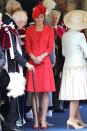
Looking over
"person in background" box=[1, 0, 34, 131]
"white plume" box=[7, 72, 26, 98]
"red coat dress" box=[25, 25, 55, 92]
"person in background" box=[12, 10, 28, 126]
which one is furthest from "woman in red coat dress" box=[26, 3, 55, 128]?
"white plume" box=[7, 72, 26, 98]

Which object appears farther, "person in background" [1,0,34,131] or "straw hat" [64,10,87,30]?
"straw hat" [64,10,87,30]

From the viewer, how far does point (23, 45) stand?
305 inches

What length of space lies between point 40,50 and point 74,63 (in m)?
0.51

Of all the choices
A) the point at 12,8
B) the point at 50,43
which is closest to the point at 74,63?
the point at 50,43

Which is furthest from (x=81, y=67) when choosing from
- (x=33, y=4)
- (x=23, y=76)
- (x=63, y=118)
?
(x=33, y=4)

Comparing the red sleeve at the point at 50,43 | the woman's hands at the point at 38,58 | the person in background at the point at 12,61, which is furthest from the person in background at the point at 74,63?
the person in background at the point at 12,61

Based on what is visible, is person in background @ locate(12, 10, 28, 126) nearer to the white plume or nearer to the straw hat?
the white plume

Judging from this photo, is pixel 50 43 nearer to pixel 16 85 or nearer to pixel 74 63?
pixel 74 63

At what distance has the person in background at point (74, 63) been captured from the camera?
7.44 m

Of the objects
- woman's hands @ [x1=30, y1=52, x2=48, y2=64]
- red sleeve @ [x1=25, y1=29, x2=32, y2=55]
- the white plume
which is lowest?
the white plume

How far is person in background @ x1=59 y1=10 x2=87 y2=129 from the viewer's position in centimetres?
744

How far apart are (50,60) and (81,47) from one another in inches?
21.9

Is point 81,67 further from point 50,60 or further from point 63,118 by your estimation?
point 63,118

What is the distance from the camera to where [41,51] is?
24.6 feet
